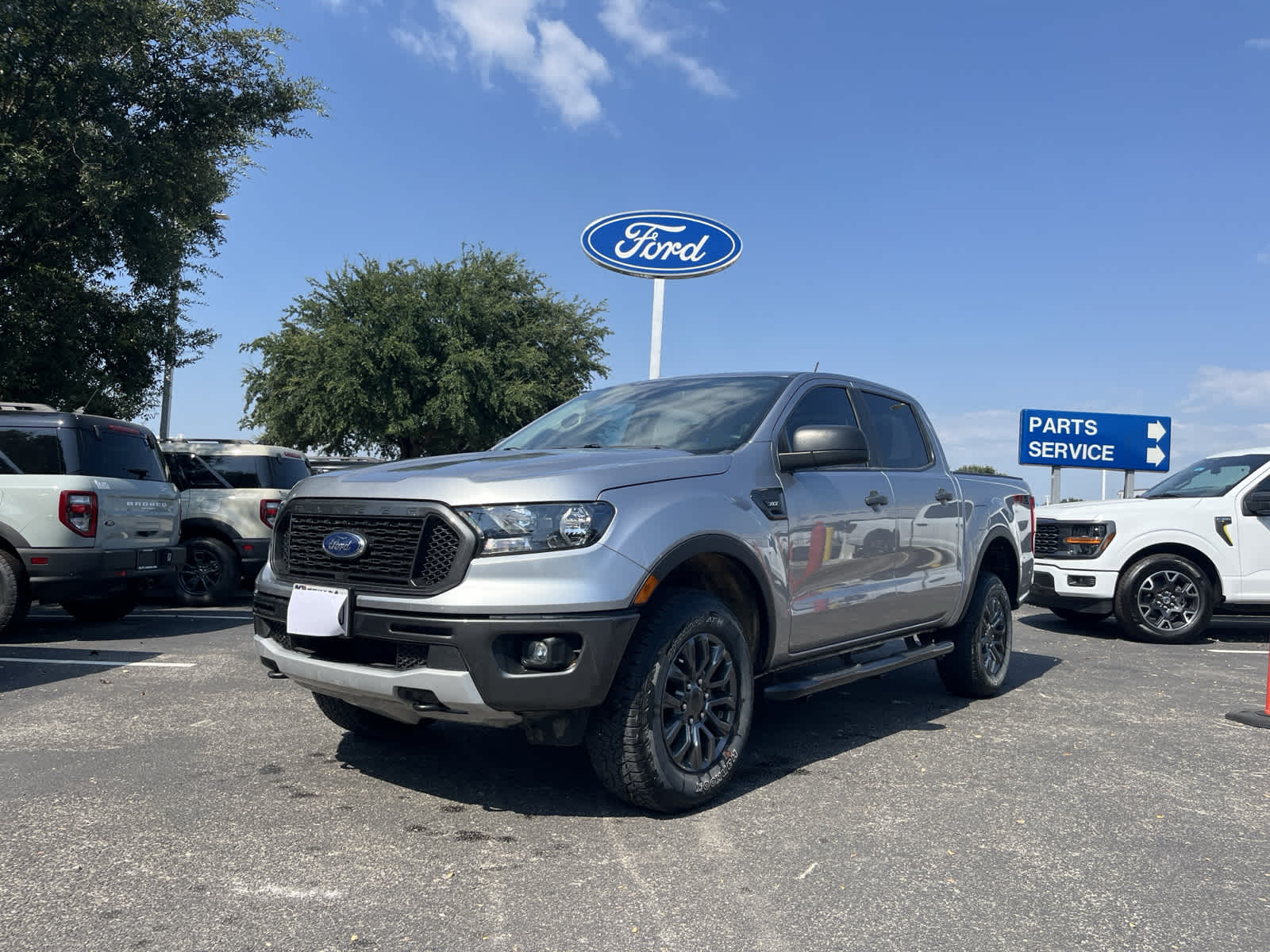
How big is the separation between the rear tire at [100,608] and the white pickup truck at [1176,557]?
8901mm

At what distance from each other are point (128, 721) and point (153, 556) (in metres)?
4.04

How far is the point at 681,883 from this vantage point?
10.6 ft

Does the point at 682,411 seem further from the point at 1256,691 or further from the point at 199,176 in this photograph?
the point at 199,176

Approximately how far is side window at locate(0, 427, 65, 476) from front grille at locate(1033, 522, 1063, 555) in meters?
8.95

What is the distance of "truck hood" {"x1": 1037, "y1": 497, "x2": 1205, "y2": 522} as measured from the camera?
948 centimetres

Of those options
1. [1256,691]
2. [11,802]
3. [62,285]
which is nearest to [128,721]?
[11,802]

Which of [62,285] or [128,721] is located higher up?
[62,285]

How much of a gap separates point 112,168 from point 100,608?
242 inches

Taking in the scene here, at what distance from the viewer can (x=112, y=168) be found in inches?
499

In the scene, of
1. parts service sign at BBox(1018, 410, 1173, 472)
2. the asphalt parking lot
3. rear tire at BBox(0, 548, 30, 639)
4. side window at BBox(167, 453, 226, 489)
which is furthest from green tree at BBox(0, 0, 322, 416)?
parts service sign at BBox(1018, 410, 1173, 472)

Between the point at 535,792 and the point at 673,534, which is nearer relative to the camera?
the point at 673,534

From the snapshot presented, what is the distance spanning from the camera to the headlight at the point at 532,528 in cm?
356

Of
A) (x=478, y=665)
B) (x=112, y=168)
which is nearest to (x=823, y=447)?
(x=478, y=665)

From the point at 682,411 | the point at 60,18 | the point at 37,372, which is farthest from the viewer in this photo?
the point at 37,372
